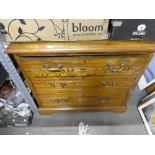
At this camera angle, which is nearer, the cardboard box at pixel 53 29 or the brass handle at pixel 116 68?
the cardboard box at pixel 53 29

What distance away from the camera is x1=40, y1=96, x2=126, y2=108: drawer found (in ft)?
4.00

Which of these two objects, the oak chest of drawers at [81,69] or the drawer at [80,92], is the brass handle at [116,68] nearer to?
the oak chest of drawers at [81,69]

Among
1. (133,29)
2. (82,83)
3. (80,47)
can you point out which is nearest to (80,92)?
(82,83)

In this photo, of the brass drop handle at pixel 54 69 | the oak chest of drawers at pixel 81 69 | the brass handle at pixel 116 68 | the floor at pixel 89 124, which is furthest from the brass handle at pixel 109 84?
the floor at pixel 89 124

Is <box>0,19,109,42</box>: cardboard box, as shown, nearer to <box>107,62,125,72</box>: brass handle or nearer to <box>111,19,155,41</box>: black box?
<box>111,19,155,41</box>: black box

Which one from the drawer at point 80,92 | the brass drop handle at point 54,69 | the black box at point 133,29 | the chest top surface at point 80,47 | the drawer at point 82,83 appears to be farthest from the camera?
the drawer at point 80,92

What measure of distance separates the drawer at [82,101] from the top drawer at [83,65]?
0.29 metres

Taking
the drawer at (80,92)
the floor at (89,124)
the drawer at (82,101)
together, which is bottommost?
the floor at (89,124)

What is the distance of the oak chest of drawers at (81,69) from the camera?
0.80 meters

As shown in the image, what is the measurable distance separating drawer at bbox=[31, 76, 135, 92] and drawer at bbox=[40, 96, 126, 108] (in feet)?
0.42
